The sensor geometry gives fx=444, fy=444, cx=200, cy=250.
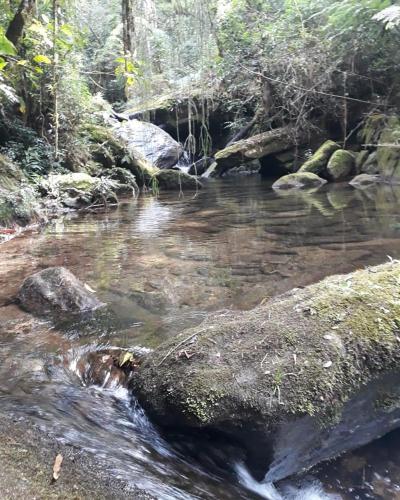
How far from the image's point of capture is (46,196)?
9.63 m

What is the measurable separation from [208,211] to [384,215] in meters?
3.25

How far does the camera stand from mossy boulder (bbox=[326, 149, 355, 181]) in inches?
508

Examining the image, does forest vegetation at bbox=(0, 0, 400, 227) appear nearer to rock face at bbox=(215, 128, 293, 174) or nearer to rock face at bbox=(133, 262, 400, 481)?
rock face at bbox=(215, 128, 293, 174)

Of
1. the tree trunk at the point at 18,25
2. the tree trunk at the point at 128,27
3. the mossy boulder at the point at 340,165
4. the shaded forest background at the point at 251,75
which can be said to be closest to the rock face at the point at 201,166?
the shaded forest background at the point at 251,75

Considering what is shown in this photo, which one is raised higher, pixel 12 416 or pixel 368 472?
pixel 12 416

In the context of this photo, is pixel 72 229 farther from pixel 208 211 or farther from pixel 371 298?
pixel 371 298

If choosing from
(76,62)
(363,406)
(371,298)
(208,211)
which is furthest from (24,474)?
(76,62)

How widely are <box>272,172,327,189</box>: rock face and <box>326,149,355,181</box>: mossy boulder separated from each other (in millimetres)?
616

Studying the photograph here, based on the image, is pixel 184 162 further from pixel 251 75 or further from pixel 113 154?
A: pixel 113 154

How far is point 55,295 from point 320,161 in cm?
1119

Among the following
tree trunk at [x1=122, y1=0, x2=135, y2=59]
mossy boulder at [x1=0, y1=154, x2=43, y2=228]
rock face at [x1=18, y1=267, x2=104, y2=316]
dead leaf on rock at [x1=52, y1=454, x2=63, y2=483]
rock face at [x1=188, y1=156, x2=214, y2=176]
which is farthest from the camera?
rock face at [x1=188, y1=156, x2=214, y2=176]

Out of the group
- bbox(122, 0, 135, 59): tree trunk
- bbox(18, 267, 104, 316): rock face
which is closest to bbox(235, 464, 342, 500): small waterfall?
bbox(18, 267, 104, 316): rock face

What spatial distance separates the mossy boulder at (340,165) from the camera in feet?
42.4

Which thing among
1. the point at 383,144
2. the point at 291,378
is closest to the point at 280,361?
the point at 291,378
